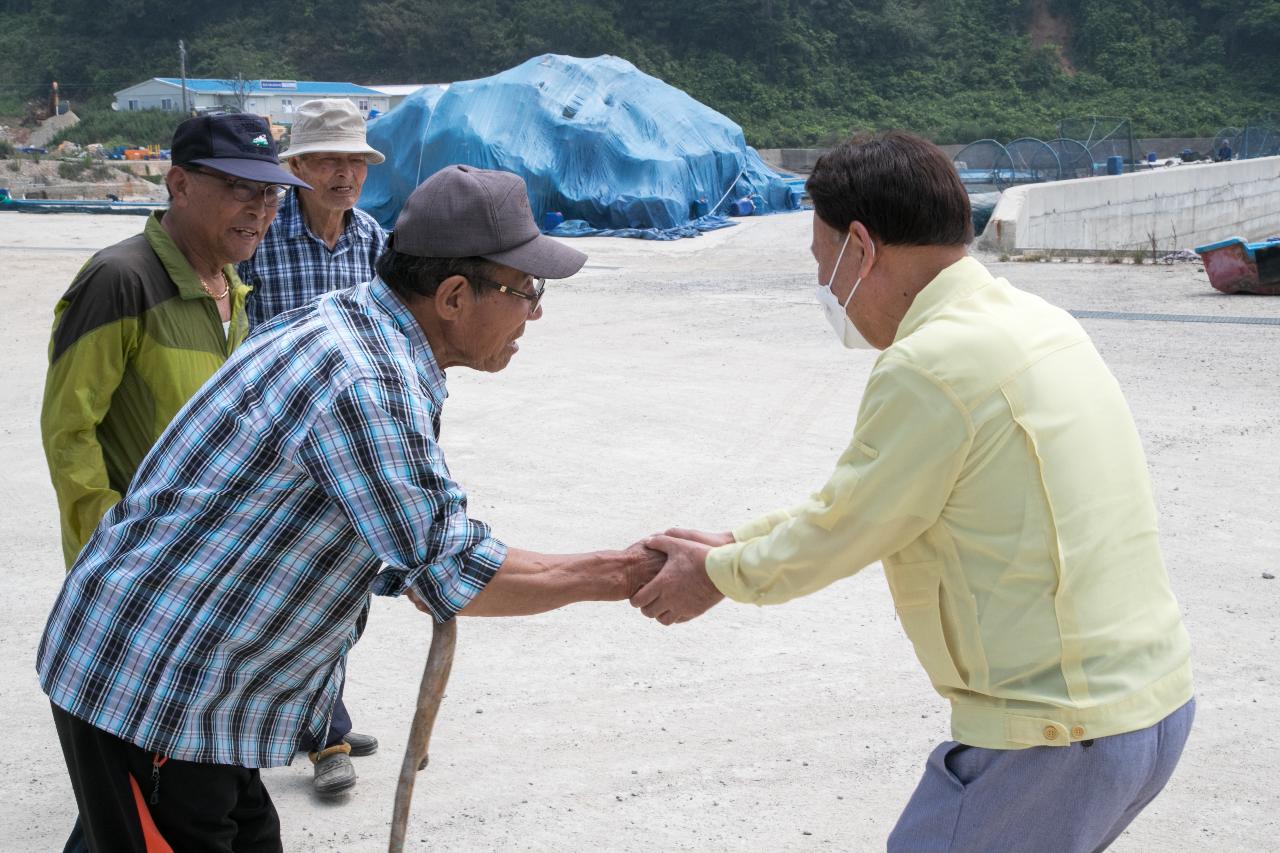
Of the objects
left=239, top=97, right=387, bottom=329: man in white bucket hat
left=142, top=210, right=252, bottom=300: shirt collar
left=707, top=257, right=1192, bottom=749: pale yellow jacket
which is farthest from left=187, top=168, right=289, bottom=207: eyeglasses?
left=707, top=257, right=1192, bottom=749: pale yellow jacket

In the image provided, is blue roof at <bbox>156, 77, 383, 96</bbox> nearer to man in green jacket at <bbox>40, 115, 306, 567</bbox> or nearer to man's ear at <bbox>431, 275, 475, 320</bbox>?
man in green jacket at <bbox>40, 115, 306, 567</bbox>

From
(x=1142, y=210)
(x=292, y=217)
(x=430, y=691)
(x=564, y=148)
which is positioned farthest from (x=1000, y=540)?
(x=1142, y=210)

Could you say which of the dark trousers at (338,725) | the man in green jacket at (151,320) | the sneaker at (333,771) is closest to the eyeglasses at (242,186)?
the man in green jacket at (151,320)

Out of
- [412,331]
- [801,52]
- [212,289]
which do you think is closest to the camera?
[412,331]

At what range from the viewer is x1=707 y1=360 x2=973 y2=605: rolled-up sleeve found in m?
2.03

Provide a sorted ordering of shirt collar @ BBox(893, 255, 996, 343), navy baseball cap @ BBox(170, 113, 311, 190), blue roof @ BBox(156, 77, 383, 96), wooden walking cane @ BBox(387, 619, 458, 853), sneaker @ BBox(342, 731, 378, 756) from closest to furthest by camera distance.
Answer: shirt collar @ BBox(893, 255, 996, 343) < wooden walking cane @ BBox(387, 619, 458, 853) < navy baseball cap @ BBox(170, 113, 311, 190) < sneaker @ BBox(342, 731, 378, 756) < blue roof @ BBox(156, 77, 383, 96)

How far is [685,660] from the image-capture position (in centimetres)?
495

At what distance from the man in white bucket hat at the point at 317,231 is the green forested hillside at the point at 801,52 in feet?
187

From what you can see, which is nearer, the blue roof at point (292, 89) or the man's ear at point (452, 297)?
the man's ear at point (452, 297)

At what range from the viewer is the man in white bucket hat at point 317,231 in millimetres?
4418

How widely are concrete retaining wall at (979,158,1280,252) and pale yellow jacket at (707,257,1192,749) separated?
53.6 feet

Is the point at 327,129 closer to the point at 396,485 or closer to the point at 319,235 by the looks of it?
the point at 319,235

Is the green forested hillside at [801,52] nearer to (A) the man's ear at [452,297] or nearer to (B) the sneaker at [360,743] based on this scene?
(B) the sneaker at [360,743]

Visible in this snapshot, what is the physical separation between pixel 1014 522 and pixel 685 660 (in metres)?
3.04
